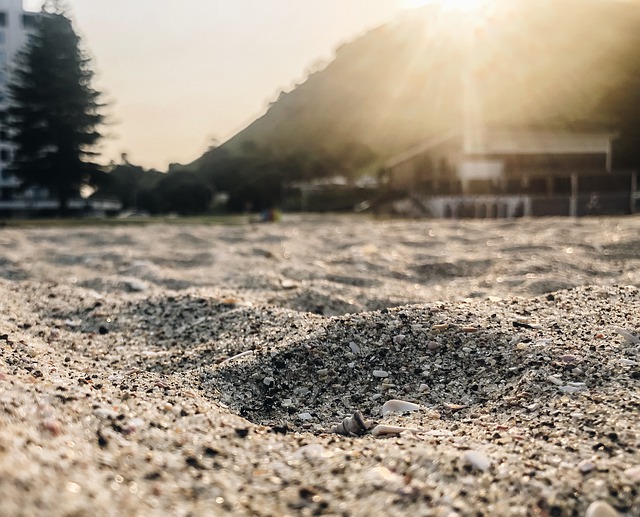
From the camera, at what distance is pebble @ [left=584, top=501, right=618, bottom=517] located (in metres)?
0.87

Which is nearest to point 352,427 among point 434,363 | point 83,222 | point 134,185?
point 434,363

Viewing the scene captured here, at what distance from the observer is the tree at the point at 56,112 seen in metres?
23.3

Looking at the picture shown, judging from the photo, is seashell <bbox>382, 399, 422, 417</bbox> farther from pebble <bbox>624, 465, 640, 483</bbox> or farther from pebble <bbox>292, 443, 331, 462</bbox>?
pebble <bbox>624, 465, 640, 483</bbox>

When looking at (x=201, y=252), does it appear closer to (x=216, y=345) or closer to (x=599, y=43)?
(x=216, y=345)

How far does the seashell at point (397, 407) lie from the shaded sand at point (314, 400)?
2 centimetres

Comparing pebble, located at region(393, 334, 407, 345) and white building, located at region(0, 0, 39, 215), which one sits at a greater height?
white building, located at region(0, 0, 39, 215)

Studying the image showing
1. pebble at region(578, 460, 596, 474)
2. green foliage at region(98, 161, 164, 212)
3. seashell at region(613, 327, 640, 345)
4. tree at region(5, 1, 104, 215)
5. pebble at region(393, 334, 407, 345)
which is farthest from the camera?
green foliage at region(98, 161, 164, 212)

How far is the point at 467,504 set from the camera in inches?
36.0

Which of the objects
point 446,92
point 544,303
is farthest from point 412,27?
point 544,303

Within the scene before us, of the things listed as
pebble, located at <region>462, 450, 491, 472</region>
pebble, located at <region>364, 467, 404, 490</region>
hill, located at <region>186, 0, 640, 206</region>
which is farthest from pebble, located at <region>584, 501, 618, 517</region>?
hill, located at <region>186, 0, 640, 206</region>

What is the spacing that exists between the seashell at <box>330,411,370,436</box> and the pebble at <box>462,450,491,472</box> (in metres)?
0.31

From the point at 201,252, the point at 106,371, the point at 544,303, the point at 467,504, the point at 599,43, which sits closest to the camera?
the point at 467,504

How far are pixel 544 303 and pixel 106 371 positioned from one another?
175 cm

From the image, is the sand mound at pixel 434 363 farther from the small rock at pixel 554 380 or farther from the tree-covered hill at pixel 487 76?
the tree-covered hill at pixel 487 76
